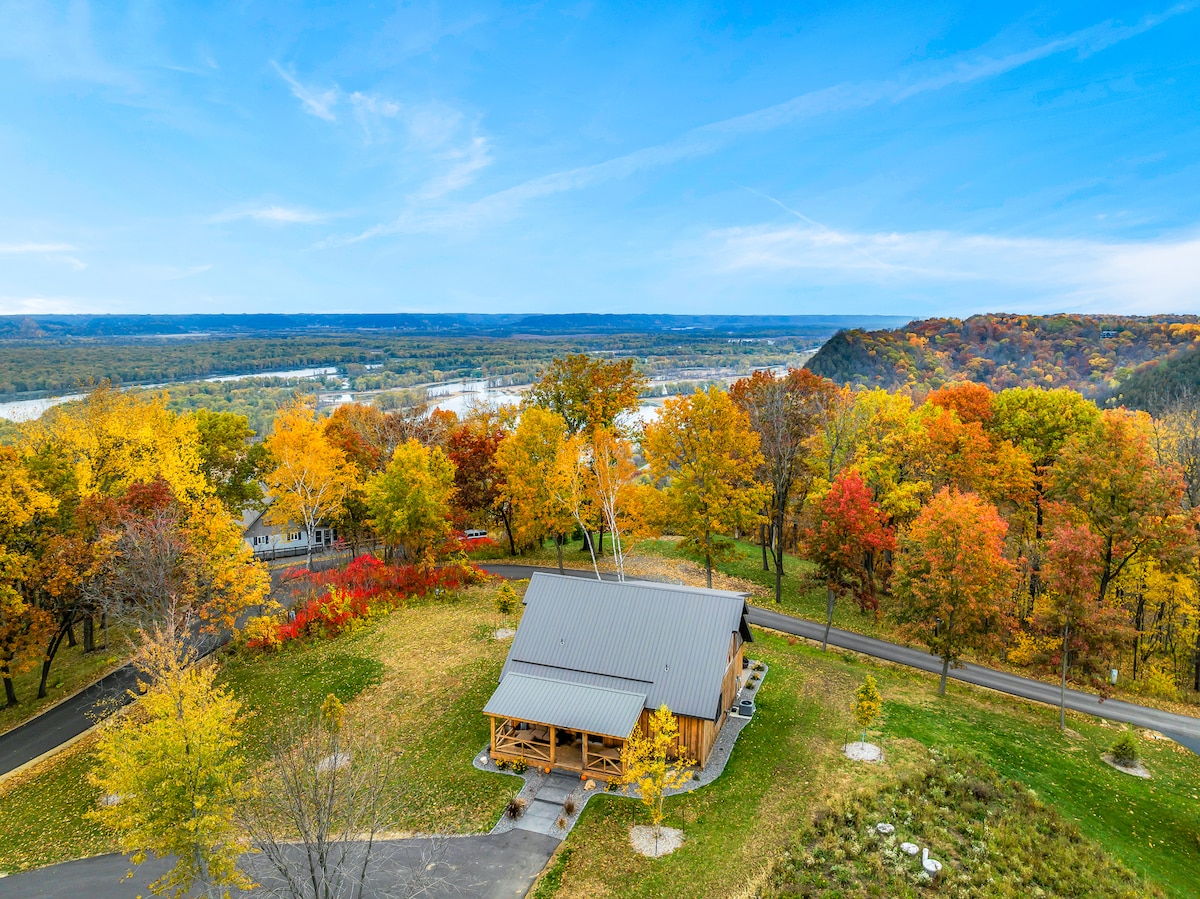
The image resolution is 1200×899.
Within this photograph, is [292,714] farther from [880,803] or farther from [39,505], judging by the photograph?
[880,803]

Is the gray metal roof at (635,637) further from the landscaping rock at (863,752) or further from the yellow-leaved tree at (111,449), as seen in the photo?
the yellow-leaved tree at (111,449)

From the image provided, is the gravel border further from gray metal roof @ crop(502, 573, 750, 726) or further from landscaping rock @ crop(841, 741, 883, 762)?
landscaping rock @ crop(841, 741, 883, 762)

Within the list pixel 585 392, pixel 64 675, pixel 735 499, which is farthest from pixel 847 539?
pixel 64 675

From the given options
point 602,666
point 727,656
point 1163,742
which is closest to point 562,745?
point 602,666

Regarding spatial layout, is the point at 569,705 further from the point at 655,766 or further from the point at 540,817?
the point at 655,766

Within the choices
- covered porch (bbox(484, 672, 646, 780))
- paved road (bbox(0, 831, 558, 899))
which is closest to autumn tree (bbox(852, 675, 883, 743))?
covered porch (bbox(484, 672, 646, 780))

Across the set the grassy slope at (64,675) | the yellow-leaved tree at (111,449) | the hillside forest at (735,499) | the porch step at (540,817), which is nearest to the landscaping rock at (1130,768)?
the hillside forest at (735,499)
